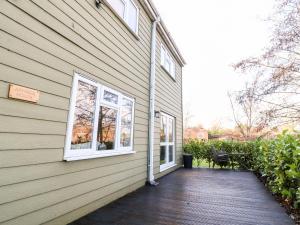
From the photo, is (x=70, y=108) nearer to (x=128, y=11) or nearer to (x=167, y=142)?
(x=128, y=11)

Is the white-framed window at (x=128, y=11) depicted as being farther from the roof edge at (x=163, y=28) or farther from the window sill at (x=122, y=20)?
the roof edge at (x=163, y=28)

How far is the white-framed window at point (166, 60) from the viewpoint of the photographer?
767 centimetres

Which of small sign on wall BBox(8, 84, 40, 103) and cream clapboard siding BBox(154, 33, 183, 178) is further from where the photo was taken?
cream clapboard siding BBox(154, 33, 183, 178)

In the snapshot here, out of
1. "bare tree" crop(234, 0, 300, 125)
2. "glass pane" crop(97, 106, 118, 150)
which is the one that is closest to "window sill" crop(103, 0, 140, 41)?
"glass pane" crop(97, 106, 118, 150)

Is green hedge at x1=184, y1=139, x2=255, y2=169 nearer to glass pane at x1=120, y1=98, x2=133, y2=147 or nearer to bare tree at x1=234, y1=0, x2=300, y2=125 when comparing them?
bare tree at x1=234, y1=0, x2=300, y2=125

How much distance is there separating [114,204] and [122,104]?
207 cm

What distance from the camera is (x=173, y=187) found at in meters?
5.44

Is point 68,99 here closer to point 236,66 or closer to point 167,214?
point 167,214

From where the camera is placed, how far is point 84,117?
3.43 meters

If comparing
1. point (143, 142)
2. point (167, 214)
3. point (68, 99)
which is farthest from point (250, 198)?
point (68, 99)

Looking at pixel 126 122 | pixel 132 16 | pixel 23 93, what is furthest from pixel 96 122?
pixel 132 16

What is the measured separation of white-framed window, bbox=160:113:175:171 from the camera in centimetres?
738

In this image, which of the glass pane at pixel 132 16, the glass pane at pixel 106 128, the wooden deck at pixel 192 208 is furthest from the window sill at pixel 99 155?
the glass pane at pixel 132 16

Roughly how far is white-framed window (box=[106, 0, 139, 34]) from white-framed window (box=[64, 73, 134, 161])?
6.29ft
